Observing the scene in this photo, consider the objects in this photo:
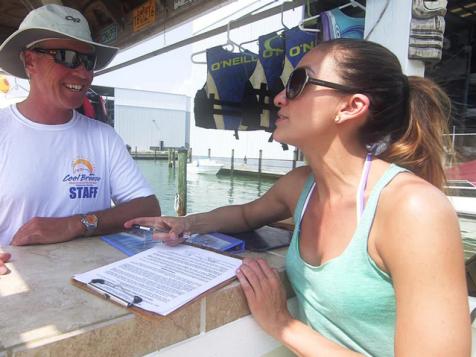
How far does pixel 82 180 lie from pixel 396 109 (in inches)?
56.7

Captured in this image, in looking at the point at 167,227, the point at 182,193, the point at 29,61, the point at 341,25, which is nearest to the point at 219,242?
the point at 167,227

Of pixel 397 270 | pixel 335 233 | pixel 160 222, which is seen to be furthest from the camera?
pixel 160 222

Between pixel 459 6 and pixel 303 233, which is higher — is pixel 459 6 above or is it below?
above

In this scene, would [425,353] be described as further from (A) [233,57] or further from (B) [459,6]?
(B) [459,6]

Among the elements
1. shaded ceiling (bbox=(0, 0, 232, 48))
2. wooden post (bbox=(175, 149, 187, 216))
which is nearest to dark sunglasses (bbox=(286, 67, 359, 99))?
shaded ceiling (bbox=(0, 0, 232, 48))

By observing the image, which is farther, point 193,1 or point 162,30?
point 162,30

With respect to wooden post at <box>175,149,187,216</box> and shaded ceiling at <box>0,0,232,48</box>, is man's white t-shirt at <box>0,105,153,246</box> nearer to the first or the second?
shaded ceiling at <box>0,0,232,48</box>

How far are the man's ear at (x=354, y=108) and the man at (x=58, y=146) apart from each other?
0.99 metres

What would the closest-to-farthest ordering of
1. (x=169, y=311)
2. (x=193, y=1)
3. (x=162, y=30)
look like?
1. (x=169, y=311)
2. (x=193, y=1)
3. (x=162, y=30)

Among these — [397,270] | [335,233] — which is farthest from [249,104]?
[397,270]

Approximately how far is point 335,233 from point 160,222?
679 mm

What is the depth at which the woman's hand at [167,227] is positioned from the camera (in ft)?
4.13

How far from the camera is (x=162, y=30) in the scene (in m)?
4.24

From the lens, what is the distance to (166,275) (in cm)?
95
